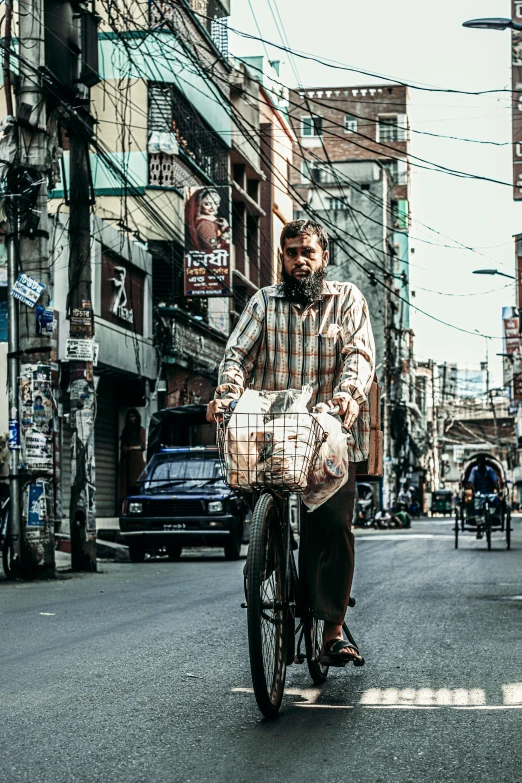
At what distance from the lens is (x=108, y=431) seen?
2906 cm

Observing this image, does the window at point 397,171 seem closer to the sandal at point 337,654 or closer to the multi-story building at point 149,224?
the multi-story building at point 149,224

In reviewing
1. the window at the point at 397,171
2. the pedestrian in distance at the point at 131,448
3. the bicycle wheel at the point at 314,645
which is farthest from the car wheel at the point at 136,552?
the window at the point at 397,171

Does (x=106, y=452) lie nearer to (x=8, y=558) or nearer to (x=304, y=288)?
(x=8, y=558)

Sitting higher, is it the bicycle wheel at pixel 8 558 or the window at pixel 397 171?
the window at pixel 397 171

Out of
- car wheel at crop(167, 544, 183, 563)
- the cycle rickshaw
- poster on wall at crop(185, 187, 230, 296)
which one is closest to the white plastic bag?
car wheel at crop(167, 544, 183, 563)

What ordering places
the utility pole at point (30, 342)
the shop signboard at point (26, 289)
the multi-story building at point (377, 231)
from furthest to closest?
the multi-story building at point (377, 231)
the utility pole at point (30, 342)
the shop signboard at point (26, 289)

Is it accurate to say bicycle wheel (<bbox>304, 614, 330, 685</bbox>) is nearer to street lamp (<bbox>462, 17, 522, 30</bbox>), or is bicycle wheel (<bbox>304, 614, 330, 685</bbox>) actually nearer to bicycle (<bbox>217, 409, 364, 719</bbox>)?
bicycle (<bbox>217, 409, 364, 719</bbox>)

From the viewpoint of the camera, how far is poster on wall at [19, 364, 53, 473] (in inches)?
522

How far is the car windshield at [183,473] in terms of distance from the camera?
771 inches

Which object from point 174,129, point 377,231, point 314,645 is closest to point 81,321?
point 314,645

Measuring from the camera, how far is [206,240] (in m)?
29.5

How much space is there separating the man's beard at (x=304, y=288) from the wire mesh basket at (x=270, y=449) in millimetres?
833

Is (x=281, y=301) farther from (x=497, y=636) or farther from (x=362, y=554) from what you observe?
(x=362, y=554)

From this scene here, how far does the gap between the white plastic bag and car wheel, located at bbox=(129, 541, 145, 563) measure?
14.5m
